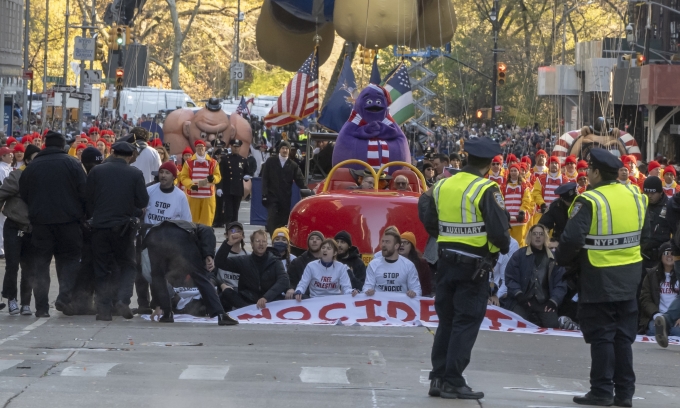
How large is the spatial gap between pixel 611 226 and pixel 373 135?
9.42m

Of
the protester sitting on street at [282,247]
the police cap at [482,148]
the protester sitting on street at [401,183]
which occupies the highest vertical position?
the police cap at [482,148]

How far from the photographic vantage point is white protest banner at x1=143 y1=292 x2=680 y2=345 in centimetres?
1255

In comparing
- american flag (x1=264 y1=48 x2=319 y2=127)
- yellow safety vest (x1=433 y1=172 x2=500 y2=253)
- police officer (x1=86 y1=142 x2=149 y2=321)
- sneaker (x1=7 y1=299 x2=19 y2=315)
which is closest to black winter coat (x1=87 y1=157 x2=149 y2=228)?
police officer (x1=86 y1=142 x2=149 y2=321)

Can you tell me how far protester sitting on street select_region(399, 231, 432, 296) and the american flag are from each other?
8.77 metres

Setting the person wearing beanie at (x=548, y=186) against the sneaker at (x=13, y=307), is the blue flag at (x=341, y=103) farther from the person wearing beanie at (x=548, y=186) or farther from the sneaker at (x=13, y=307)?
the sneaker at (x=13, y=307)

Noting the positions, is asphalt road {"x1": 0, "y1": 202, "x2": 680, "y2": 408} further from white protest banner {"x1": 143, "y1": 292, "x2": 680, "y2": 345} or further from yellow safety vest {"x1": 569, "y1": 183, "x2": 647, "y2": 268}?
yellow safety vest {"x1": 569, "y1": 183, "x2": 647, "y2": 268}

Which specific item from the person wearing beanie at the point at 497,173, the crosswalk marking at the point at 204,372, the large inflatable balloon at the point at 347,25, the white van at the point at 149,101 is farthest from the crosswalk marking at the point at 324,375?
the white van at the point at 149,101

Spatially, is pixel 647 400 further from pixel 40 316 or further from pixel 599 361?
pixel 40 316

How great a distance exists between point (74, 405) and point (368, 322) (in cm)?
542

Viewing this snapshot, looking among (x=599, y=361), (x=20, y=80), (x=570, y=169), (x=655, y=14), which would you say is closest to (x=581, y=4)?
(x=655, y=14)

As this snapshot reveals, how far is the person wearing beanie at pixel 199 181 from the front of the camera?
1945 cm

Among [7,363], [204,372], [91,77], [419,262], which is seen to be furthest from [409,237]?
[91,77]

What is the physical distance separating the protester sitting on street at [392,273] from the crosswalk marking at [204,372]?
373 cm

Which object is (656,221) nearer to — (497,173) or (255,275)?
(255,275)
